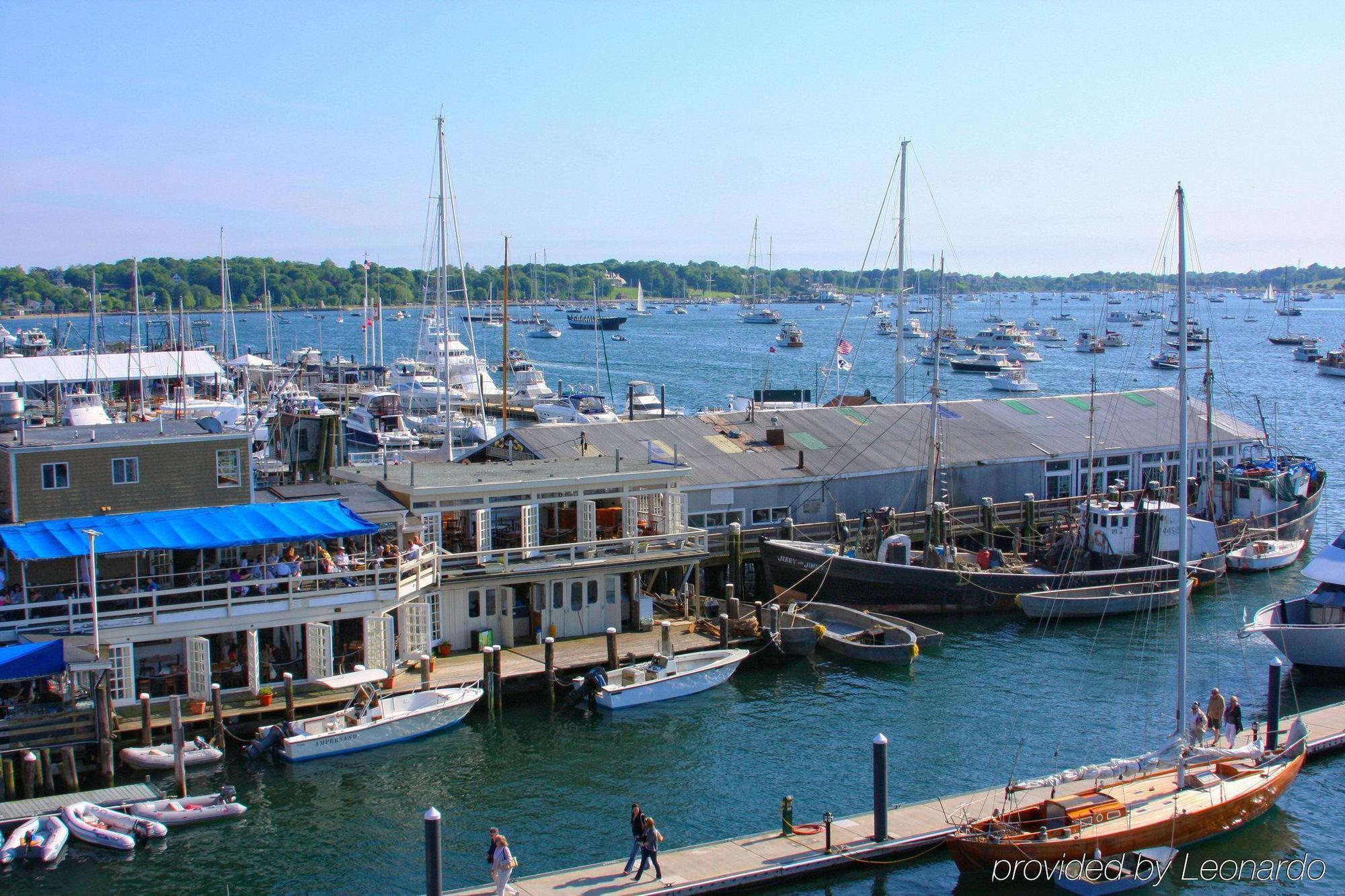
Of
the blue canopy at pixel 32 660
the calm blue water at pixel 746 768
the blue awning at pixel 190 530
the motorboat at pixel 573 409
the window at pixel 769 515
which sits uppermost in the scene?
the blue awning at pixel 190 530

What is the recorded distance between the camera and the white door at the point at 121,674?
32406 millimetres

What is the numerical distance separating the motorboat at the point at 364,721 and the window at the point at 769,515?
1783 centimetres

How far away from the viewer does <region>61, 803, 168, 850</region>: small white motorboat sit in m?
27.6

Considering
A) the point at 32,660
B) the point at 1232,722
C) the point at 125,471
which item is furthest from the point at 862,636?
the point at 32,660

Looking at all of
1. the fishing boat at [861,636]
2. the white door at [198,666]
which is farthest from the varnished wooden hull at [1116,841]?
the white door at [198,666]

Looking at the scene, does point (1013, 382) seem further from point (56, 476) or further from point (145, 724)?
point (145, 724)

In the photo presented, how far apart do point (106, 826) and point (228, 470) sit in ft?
39.4

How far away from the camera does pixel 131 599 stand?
33531 mm

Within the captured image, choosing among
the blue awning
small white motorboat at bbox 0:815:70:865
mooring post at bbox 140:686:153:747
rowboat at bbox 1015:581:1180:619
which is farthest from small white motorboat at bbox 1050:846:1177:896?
mooring post at bbox 140:686:153:747

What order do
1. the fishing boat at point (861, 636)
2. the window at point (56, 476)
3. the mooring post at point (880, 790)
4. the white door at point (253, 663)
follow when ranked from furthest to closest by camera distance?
the fishing boat at point (861, 636) < the window at point (56, 476) < the white door at point (253, 663) < the mooring post at point (880, 790)

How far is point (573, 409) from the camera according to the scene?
9762 centimetres

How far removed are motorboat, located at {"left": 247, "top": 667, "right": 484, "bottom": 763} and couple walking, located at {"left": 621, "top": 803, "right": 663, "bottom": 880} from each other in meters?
10.7

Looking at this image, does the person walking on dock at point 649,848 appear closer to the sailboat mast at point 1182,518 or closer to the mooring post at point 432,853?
the mooring post at point 432,853

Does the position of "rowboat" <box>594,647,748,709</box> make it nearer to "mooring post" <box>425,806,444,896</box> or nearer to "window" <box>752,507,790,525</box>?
"window" <box>752,507,790,525</box>
